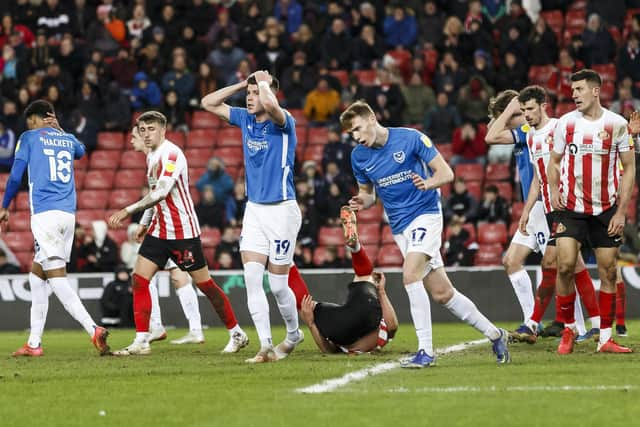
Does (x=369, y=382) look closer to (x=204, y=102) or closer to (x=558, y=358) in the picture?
(x=558, y=358)

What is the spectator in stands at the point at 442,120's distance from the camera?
2127cm

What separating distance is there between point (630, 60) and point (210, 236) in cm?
822

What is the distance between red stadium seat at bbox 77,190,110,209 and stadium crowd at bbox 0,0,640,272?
7 cm

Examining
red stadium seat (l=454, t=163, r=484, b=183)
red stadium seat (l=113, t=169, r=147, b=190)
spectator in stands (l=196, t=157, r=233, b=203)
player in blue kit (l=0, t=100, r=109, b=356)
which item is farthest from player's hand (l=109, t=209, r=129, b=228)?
red stadium seat (l=113, t=169, r=147, b=190)

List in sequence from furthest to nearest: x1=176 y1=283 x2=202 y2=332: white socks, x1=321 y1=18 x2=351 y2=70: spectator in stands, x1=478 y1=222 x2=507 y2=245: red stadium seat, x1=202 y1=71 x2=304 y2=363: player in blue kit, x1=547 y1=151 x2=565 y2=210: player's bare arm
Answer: x1=321 y1=18 x2=351 y2=70: spectator in stands → x1=478 y1=222 x2=507 y2=245: red stadium seat → x1=176 y1=283 x2=202 y2=332: white socks → x1=202 y1=71 x2=304 y2=363: player in blue kit → x1=547 y1=151 x2=565 y2=210: player's bare arm

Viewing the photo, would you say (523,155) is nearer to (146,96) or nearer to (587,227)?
(587,227)

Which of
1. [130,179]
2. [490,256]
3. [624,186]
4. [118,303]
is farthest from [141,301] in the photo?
[130,179]

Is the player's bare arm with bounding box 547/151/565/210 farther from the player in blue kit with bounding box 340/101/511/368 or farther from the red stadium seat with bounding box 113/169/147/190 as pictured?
the red stadium seat with bounding box 113/169/147/190

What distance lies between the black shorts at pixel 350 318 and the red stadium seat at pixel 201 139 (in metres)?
11.8

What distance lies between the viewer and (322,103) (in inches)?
872

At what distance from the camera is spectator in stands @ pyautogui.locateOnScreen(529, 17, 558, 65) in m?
22.2

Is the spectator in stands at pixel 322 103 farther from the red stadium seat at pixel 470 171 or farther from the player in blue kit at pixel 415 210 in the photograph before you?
the player in blue kit at pixel 415 210

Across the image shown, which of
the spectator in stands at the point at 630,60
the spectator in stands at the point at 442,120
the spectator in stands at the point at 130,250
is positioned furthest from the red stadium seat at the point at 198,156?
the spectator in stands at the point at 630,60

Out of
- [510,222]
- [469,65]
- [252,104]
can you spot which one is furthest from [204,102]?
[469,65]
